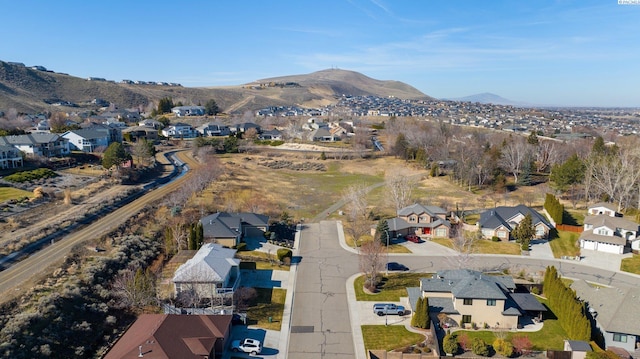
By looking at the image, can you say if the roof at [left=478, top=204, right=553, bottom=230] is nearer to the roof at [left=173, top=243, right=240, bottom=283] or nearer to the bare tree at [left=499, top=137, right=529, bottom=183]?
the bare tree at [left=499, top=137, right=529, bottom=183]

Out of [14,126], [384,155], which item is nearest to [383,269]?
[384,155]

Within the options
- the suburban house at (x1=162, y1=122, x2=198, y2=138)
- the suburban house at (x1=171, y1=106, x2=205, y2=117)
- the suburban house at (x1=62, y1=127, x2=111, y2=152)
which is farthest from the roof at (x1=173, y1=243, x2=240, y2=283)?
the suburban house at (x1=171, y1=106, x2=205, y2=117)

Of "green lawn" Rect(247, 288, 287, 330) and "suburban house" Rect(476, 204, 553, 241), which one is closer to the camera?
"green lawn" Rect(247, 288, 287, 330)

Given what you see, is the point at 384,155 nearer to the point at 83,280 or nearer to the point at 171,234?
the point at 171,234

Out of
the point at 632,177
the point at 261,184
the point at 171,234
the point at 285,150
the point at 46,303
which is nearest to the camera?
the point at 46,303

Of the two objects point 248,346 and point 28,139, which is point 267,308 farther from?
point 28,139

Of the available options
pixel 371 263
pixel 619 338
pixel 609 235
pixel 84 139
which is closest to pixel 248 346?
pixel 371 263

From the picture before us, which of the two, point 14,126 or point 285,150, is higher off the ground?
point 14,126
